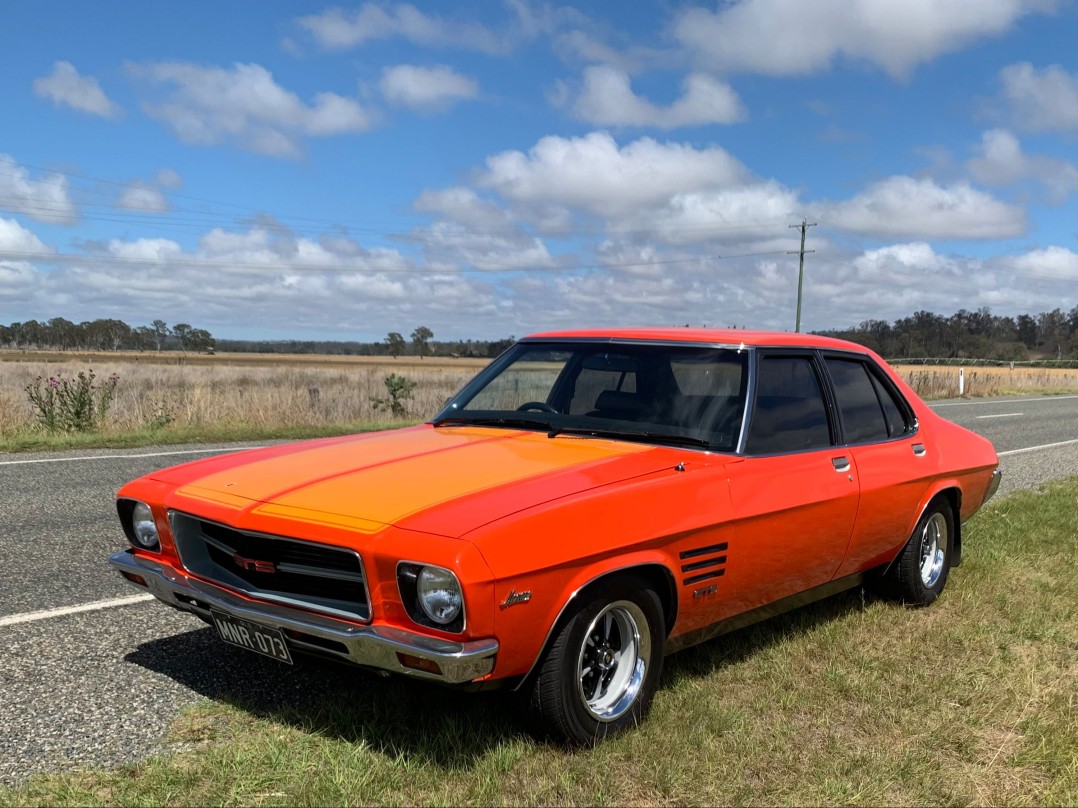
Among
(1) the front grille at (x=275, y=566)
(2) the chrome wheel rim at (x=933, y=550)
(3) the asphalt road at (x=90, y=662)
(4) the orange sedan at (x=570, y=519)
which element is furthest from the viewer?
(2) the chrome wheel rim at (x=933, y=550)

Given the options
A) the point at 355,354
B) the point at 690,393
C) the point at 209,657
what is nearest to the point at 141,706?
the point at 209,657

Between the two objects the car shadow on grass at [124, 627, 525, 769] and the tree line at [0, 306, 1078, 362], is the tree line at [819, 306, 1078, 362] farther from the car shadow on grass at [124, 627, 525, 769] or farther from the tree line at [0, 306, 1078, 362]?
the car shadow on grass at [124, 627, 525, 769]

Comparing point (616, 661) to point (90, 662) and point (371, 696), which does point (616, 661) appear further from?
point (90, 662)

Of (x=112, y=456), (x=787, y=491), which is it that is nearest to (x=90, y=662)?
(x=787, y=491)

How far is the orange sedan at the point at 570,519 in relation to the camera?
2.74m

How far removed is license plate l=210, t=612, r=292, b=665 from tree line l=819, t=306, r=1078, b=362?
178ft

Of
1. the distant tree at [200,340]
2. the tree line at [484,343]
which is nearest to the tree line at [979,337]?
the tree line at [484,343]

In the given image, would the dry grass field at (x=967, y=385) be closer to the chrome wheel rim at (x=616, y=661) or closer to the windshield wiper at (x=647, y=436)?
the windshield wiper at (x=647, y=436)

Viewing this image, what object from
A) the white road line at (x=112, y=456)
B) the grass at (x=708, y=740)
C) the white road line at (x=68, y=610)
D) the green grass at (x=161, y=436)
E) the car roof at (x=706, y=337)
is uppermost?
the car roof at (x=706, y=337)

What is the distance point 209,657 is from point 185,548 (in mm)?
896

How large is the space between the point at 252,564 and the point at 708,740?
178 centimetres

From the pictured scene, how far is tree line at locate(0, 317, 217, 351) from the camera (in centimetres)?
8769

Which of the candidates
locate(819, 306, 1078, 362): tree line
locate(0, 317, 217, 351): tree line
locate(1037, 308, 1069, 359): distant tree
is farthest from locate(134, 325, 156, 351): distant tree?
locate(1037, 308, 1069, 359): distant tree

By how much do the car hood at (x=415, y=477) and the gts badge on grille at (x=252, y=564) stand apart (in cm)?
18
